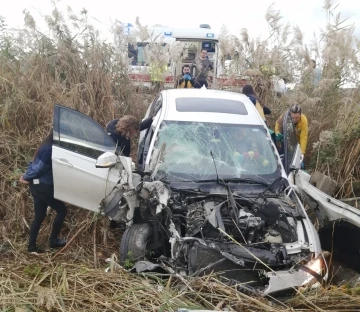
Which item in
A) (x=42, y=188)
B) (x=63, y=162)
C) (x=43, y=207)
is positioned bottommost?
(x=43, y=207)

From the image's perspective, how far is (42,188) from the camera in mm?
5531

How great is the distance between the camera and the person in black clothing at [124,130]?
6363 mm

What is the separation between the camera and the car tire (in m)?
4.67

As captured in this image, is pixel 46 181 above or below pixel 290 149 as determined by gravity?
below

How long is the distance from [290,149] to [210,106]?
1105 mm

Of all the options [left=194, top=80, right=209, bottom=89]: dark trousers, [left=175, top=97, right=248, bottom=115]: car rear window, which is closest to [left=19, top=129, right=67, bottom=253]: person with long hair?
[left=175, top=97, right=248, bottom=115]: car rear window

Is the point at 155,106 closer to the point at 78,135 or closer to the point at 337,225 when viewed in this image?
the point at 78,135

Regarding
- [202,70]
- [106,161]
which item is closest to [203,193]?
[106,161]

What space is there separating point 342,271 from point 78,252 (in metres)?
2.82

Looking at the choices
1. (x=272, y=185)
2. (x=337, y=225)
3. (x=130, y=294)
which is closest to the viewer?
(x=130, y=294)

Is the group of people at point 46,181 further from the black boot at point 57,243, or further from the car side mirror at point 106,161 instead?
the car side mirror at point 106,161

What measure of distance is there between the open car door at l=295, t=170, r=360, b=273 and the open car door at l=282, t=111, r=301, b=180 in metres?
0.39

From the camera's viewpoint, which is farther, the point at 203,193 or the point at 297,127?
the point at 297,127

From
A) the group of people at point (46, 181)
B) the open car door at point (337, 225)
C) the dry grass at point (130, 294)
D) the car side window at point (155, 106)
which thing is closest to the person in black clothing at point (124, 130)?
the group of people at point (46, 181)
